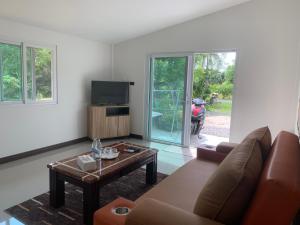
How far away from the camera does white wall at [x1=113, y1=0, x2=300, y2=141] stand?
367cm

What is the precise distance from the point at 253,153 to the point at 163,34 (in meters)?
3.80

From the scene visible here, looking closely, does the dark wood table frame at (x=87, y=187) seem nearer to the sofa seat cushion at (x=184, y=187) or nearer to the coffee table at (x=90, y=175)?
the coffee table at (x=90, y=175)

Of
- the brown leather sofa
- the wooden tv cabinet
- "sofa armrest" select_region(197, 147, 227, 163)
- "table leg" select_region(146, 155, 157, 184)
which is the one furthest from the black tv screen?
the brown leather sofa

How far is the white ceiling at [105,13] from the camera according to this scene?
3.22 m

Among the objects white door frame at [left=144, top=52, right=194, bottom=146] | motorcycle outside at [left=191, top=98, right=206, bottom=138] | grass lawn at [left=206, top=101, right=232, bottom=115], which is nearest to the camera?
white door frame at [left=144, top=52, right=194, bottom=146]

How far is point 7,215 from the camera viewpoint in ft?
7.48

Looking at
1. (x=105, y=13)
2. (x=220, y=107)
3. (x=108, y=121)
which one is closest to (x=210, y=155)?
(x=105, y=13)

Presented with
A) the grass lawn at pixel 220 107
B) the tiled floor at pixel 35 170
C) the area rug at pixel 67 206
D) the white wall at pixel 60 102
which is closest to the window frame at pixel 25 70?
the white wall at pixel 60 102

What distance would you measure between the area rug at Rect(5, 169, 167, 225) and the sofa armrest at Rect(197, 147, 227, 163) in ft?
2.67

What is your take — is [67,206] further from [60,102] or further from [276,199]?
[60,102]

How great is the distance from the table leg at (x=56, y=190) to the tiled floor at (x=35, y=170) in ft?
1.23

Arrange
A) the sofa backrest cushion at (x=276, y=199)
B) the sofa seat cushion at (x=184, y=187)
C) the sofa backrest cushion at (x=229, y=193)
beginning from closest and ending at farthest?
the sofa backrest cushion at (x=276, y=199) < the sofa backrest cushion at (x=229, y=193) < the sofa seat cushion at (x=184, y=187)

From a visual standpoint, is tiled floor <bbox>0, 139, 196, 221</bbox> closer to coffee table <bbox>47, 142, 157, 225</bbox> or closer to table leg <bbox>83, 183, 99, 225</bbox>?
coffee table <bbox>47, 142, 157, 225</bbox>

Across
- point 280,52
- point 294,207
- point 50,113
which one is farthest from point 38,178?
point 280,52
